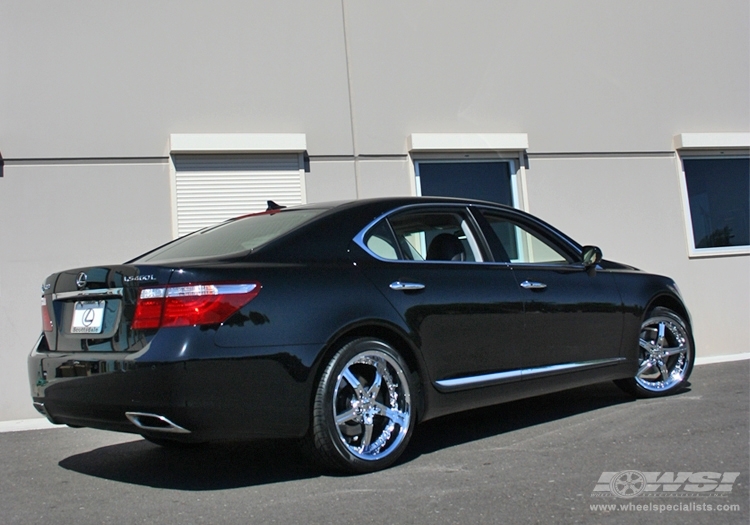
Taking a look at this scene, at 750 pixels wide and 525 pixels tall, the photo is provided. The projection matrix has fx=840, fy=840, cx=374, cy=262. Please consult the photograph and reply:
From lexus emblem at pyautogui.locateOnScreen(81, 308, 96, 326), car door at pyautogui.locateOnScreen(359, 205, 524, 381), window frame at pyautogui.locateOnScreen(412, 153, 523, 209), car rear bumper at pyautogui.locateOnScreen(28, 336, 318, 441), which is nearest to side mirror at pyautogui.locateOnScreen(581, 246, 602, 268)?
car door at pyautogui.locateOnScreen(359, 205, 524, 381)

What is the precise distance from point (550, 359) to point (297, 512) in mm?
2233

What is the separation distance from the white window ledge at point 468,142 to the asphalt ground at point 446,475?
349 centimetres

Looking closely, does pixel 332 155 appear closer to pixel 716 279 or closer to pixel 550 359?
pixel 550 359

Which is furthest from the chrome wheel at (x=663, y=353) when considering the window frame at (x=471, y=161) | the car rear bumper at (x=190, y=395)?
the car rear bumper at (x=190, y=395)

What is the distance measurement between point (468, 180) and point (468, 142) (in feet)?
1.46

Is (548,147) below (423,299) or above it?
above

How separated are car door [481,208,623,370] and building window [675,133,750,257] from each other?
14.4 ft

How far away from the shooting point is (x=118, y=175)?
25.4 feet

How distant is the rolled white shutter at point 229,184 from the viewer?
25.9 feet

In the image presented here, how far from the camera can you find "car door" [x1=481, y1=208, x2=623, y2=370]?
516 centimetres

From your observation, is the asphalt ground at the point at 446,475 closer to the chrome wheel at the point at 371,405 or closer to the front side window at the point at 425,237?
the chrome wheel at the point at 371,405

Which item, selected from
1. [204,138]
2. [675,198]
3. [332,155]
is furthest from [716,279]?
[204,138]

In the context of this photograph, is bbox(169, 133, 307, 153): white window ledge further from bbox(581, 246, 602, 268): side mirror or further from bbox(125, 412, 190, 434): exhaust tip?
bbox(125, 412, 190, 434): exhaust tip

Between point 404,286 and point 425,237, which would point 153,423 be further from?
point 425,237
